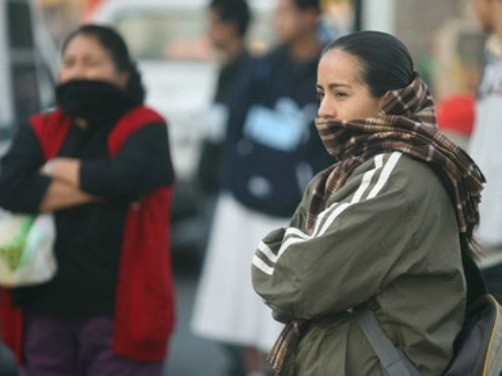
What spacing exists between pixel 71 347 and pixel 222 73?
10.6 ft

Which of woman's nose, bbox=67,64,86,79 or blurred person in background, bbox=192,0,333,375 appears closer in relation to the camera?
woman's nose, bbox=67,64,86,79

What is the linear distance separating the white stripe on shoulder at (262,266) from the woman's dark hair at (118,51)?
1436mm

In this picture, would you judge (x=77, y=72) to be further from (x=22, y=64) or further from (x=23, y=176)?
(x=22, y=64)

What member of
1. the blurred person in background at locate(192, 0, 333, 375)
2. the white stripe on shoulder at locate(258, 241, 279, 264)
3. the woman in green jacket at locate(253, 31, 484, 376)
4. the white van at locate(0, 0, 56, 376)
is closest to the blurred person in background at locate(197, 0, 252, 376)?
the blurred person in background at locate(192, 0, 333, 375)

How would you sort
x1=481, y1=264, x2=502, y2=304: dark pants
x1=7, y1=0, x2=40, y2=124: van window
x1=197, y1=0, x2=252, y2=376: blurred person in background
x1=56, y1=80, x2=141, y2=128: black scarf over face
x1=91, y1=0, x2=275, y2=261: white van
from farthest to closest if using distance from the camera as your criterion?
x1=91, y1=0, x2=275, y2=261: white van
x1=7, y1=0, x2=40, y2=124: van window
x1=197, y1=0, x2=252, y2=376: blurred person in background
x1=56, y1=80, x2=141, y2=128: black scarf over face
x1=481, y1=264, x2=502, y2=304: dark pants

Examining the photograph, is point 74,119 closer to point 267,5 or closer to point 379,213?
point 379,213

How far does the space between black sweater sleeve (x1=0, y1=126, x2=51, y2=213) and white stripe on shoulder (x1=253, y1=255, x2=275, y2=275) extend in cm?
131

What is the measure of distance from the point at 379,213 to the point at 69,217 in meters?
1.61

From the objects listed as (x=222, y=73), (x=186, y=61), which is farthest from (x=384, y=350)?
(x=186, y=61)

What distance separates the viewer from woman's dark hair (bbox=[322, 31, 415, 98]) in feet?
10.2

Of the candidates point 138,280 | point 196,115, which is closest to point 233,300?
point 138,280

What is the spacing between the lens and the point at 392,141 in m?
3.05

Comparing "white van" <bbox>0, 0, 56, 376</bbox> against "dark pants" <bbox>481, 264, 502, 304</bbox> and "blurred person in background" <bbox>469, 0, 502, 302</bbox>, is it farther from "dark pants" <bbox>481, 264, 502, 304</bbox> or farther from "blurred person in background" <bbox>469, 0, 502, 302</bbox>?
"dark pants" <bbox>481, 264, 502, 304</bbox>

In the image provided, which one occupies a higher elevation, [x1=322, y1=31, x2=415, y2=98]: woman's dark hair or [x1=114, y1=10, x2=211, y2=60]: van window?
[x1=322, y1=31, x2=415, y2=98]: woman's dark hair
